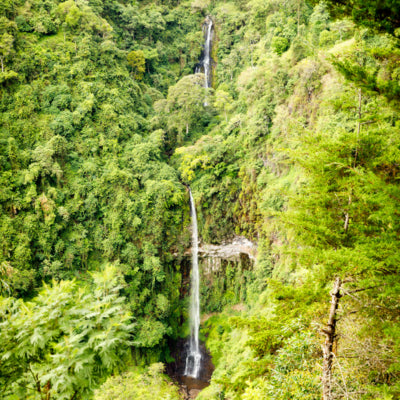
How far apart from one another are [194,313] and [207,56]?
27882mm

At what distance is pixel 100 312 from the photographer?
9.20 feet

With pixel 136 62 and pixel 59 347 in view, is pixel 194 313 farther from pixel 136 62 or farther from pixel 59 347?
pixel 136 62

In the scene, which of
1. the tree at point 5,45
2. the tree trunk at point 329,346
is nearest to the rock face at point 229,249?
the tree trunk at point 329,346

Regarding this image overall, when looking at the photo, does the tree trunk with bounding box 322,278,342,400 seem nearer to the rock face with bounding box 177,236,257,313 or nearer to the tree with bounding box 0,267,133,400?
the tree with bounding box 0,267,133,400

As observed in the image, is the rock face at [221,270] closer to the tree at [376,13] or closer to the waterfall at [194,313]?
the waterfall at [194,313]

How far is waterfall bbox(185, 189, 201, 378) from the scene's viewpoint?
20.1m

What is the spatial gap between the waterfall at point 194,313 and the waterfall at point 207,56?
55.0 ft

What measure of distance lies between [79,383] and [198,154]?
67.8 feet

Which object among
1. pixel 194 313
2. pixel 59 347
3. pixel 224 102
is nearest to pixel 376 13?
pixel 59 347

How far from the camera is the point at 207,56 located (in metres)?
33.9

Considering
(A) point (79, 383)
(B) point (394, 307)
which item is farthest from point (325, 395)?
(A) point (79, 383)

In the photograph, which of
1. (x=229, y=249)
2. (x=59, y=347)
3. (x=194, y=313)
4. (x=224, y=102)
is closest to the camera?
(x=59, y=347)

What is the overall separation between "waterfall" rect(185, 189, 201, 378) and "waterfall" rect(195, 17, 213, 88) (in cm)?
1677

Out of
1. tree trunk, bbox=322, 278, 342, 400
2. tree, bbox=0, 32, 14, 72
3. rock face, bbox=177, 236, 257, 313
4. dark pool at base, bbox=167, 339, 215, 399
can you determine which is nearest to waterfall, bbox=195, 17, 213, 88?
tree, bbox=0, 32, 14, 72
